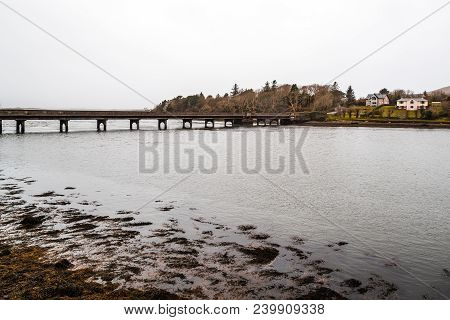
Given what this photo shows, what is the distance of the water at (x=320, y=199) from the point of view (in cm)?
1186

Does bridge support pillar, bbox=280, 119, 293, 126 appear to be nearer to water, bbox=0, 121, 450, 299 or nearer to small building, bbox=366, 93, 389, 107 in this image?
small building, bbox=366, 93, 389, 107

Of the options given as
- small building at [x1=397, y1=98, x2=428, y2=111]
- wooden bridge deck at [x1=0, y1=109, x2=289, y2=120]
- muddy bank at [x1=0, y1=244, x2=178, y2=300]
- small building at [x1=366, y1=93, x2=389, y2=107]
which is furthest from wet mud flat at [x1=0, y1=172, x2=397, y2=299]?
small building at [x1=366, y1=93, x2=389, y2=107]

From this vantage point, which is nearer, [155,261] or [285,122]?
[155,261]

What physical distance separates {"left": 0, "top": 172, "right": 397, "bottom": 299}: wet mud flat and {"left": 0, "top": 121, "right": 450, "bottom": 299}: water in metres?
0.68

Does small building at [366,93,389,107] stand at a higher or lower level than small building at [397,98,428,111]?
higher

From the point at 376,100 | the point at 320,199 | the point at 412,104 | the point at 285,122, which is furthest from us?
the point at 376,100

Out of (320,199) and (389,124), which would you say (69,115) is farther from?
(389,124)

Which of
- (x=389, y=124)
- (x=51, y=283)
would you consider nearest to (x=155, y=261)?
(x=51, y=283)

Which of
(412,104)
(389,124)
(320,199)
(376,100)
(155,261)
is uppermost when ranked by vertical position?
(376,100)

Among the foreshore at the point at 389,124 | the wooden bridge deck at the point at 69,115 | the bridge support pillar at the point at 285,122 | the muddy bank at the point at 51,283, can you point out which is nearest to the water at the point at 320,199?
the muddy bank at the point at 51,283

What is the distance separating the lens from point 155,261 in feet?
37.6

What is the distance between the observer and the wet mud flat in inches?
369

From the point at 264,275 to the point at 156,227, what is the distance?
20.5ft

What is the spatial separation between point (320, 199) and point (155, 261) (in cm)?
1186
